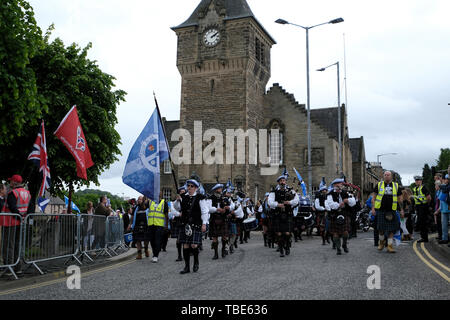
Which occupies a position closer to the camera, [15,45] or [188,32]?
[15,45]

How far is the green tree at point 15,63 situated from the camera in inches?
485

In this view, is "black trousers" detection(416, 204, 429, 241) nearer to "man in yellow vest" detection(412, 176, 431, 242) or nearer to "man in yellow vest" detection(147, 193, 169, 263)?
"man in yellow vest" detection(412, 176, 431, 242)

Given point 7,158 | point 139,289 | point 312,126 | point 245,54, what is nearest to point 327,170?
point 312,126

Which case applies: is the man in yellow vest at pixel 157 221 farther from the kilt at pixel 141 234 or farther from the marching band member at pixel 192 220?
the marching band member at pixel 192 220

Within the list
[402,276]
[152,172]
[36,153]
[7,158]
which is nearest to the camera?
[402,276]

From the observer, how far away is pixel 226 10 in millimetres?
43906

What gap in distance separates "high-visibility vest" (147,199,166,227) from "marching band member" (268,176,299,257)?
314cm

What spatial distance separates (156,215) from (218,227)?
1850 mm

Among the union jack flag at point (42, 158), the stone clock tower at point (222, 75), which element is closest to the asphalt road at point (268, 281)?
the union jack flag at point (42, 158)

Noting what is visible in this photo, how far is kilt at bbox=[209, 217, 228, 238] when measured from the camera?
13789 mm

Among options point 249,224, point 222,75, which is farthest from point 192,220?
point 222,75

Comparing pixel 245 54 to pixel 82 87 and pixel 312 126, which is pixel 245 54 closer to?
pixel 312 126

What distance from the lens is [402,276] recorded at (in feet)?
28.4

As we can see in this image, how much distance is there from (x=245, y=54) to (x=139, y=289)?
3584 centimetres
